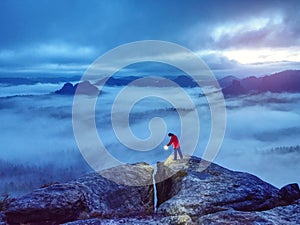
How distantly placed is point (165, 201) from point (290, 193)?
926cm

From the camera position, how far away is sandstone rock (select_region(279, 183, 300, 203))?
20.7 meters

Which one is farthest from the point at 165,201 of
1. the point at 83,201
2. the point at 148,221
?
the point at 83,201

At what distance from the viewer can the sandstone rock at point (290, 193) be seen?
20719 mm

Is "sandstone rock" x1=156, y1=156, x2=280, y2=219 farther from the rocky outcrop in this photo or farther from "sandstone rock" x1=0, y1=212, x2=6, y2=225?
"sandstone rock" x1=0, y1=212, x2=6, y2=225

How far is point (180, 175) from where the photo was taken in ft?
81.3

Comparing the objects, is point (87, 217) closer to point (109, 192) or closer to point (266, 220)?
point (109, 192)

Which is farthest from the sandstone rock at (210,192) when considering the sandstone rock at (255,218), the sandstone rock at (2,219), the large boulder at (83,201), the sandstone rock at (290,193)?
the sandstone rock at (2,219)

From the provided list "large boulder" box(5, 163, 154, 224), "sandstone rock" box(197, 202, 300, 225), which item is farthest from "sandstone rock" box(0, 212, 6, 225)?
"sandstone rock" box(197, 202, 300, 225)

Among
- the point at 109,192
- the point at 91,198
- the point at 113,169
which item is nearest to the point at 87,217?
the point at 91,198

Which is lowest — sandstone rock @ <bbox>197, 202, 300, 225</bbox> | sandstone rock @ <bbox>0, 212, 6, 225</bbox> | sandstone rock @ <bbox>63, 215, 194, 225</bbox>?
sandstone rock @ <bbox>0, 212, 6, 225</bbox>

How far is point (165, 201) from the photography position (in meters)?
21.4

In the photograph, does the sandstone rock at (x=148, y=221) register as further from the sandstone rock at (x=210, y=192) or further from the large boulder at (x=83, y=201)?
the large boulder at (x=83, y=201)

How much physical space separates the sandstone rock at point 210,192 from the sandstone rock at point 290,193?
21.3 inches

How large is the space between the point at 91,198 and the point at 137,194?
4.43 meters
